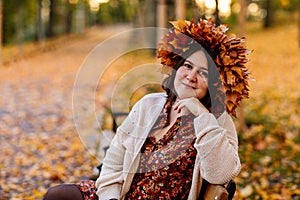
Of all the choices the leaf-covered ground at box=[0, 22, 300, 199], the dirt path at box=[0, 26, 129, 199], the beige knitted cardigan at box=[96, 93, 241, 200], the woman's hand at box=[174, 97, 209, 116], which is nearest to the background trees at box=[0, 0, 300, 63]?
the leaf-covered ground at box=[0, 22, 300, 199]

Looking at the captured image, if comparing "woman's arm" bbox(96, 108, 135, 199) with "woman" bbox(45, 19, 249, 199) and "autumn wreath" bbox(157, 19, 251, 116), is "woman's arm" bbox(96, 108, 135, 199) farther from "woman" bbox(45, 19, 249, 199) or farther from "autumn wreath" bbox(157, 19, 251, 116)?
"autumn wreath" bbox(157, 19, 251, 116)

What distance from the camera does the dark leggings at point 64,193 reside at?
254cm

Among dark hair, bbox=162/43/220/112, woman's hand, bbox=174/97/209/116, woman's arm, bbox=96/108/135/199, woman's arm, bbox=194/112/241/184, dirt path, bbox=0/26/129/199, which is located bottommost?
dirt path, bbox=0/26/129/199

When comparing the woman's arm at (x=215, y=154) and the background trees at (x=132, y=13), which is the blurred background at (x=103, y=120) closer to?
the background trees at (x=132, y=13)

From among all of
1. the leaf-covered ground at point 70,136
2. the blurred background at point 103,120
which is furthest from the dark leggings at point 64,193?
the leaf-covered ground at point 70,136

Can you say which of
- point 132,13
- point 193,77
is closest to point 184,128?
point 193,77

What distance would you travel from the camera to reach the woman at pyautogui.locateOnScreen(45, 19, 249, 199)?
2.23 m

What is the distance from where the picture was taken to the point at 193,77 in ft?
7.75

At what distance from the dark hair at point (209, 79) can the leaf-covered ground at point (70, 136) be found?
2.54m

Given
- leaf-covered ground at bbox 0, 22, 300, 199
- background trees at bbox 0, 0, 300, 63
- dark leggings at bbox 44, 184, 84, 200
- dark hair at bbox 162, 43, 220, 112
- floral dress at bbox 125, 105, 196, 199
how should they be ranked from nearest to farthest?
dark hair at bbox 162, 43, 220, 112
floral dress at bbox 125, 105, 196, 199
dark leggings at bbox 44, 184, 84, 200
leaf-covered ground at bbox 0, 22, 300, 199
background trees at bbox 0, 0, 300, 63

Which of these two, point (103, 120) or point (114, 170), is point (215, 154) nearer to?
point (114, 170)

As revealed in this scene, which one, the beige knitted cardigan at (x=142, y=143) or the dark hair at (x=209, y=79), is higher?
the dark hair at (x=209, y=79)

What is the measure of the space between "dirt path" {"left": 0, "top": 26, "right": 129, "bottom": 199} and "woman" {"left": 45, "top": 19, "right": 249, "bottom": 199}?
267 centimetres

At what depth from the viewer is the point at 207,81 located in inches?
92.6
